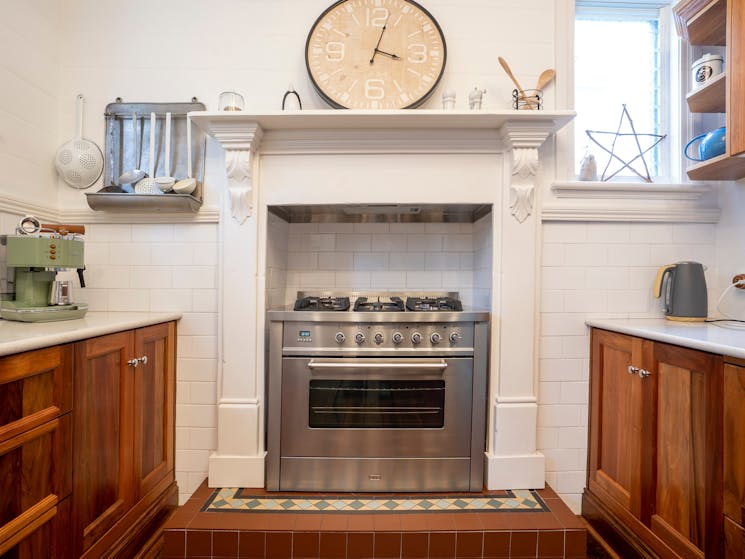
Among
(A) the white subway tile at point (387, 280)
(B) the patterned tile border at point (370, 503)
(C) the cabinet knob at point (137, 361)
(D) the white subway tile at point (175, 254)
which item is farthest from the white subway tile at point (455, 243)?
(C) the cabinet knob at point (137, 361)

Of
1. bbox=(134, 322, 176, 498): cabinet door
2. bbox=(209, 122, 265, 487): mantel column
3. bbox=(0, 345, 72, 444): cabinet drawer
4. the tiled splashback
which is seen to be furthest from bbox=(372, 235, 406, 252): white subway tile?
bbox=(0, 345, 72, 444): cabinet drawer

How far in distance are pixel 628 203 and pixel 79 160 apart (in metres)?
2.79

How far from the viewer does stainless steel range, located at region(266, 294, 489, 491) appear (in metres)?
1.91

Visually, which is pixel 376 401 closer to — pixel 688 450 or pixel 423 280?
pixel 423 280

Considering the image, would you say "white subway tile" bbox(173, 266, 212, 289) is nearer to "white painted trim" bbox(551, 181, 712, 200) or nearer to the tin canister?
"white painted trim" bbox(551, 181, 712, 200)

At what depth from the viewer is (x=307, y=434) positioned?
1.93 m

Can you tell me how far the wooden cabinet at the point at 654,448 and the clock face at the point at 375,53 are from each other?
154cm

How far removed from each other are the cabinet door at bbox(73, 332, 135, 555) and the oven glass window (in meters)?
0.76

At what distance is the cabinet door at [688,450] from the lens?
1285 mm

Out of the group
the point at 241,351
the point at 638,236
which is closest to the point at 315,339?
the point at 241,351

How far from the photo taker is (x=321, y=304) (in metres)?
2.09

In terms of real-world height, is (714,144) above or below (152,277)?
above

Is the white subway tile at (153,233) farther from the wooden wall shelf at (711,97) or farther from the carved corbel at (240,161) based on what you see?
the wooden wall shelf at (711,97)

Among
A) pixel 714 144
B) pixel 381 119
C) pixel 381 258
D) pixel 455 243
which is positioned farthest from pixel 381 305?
pixel 714 144
